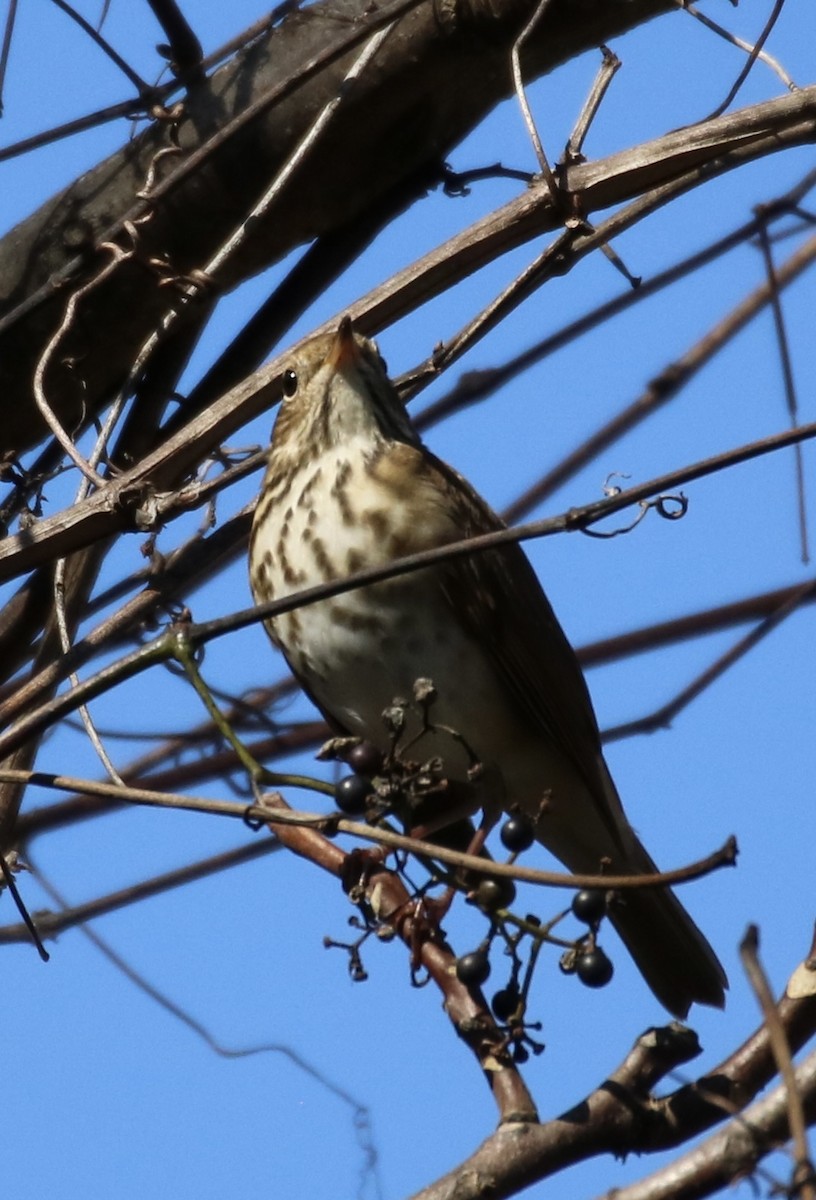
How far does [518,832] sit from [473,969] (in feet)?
0.79

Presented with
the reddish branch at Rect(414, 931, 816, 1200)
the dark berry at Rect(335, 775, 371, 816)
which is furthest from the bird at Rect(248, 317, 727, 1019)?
the reddish branch at Rect(414, 931, 816, 1200)

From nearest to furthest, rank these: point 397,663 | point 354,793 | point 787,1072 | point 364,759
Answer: point 787,1072 < point 354,793 < point 364,759 < point 397,663

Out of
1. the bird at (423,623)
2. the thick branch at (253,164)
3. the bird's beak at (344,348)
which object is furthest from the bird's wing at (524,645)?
the thick branch at (253,164)

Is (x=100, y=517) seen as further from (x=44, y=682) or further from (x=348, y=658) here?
(x=348, y=658)

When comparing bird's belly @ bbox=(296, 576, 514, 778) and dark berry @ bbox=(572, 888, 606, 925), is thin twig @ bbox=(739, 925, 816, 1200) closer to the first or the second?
dark berry @ bbox=(572, 888, 606, 925)

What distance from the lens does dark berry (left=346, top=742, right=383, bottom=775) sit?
296 centimetres

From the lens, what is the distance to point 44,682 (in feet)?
10.9

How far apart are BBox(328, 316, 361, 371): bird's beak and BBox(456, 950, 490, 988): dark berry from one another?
1.45 meters

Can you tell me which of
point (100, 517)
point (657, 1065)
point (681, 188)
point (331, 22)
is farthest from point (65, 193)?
point (657, 1065)

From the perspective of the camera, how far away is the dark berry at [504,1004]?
8.73 ft

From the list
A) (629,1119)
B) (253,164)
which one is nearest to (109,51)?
(253,164)

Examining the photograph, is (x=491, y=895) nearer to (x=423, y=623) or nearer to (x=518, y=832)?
(x=518, y=832)

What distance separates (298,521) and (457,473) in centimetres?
54

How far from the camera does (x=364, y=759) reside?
2973 mm
